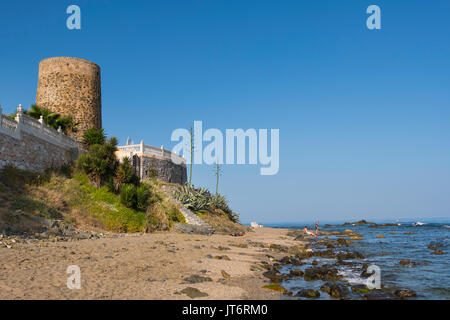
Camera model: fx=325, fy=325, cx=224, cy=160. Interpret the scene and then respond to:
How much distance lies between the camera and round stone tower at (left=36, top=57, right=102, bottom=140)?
28859 mm

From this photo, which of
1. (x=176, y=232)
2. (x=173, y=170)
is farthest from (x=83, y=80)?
(x=176, y=232)

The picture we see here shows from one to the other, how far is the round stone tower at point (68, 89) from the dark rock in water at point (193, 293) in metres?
24.9

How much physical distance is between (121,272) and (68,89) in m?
25.2

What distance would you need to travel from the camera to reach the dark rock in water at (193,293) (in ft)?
23.6

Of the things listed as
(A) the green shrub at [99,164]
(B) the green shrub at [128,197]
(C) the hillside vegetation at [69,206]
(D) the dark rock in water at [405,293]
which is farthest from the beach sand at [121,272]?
(A) the green shrub at [99,164]

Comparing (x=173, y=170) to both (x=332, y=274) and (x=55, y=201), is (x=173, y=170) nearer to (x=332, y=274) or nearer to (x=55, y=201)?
(x=55, y=201)

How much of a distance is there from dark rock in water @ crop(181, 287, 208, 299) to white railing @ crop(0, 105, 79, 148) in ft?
42.7

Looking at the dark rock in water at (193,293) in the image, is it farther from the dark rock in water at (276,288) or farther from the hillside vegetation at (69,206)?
the hillside vegetation at (69,206)

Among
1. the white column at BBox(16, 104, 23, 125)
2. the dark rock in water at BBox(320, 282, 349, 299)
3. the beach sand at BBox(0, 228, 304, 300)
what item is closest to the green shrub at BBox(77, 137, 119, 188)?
the white column at BBox(16, 104, 23, 125)

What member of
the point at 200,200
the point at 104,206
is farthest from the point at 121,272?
the point at 200,200

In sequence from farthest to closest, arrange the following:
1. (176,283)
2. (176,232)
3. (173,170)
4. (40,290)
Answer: (173,170) < (176,232) < (176,283) < (40,290)
